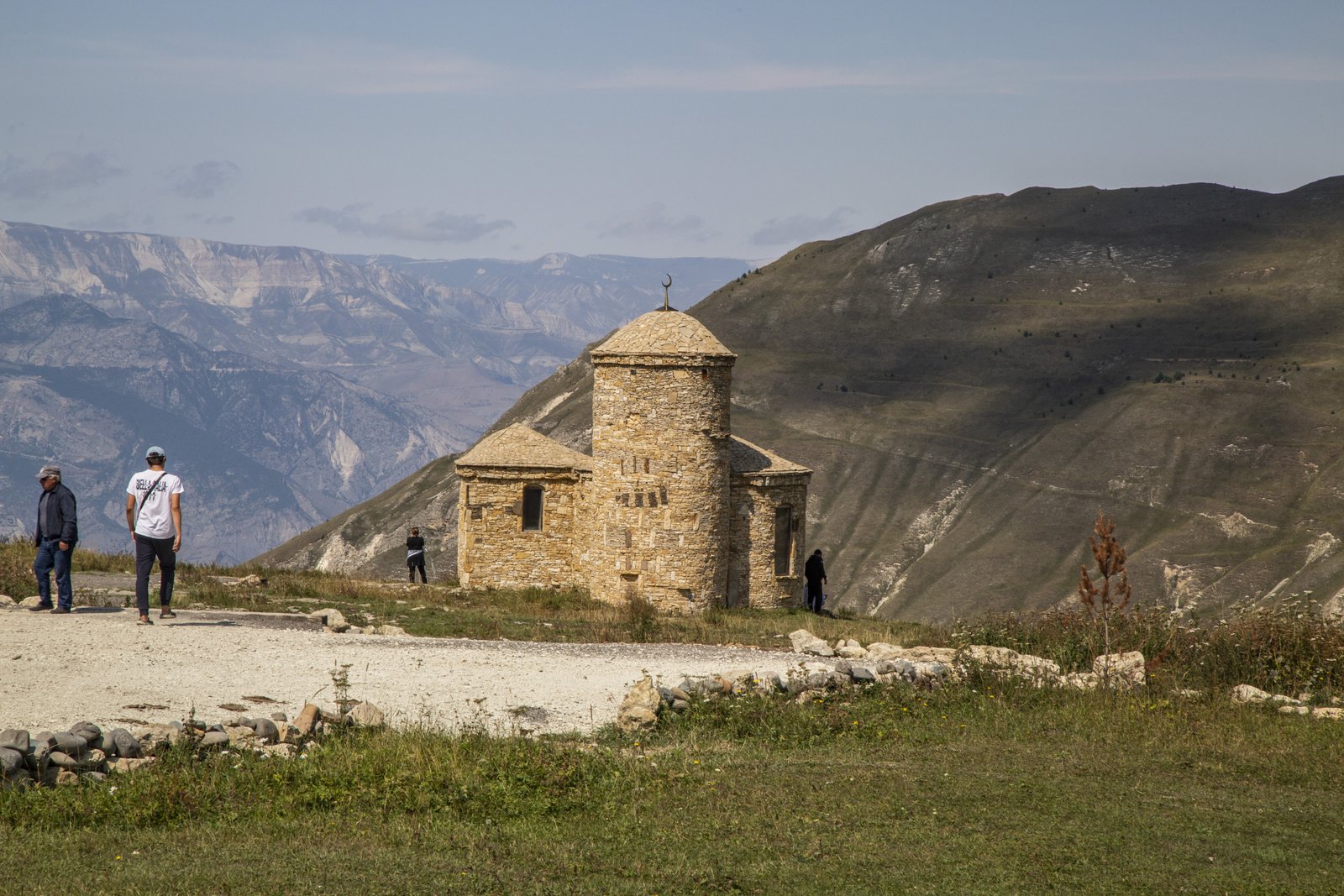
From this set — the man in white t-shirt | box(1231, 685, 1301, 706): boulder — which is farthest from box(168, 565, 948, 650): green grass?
box(1231, 685, 1301, 706): boulder

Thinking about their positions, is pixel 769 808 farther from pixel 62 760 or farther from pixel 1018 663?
pixel 1018 663

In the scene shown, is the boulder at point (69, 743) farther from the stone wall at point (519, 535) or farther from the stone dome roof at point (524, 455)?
the stone wall at point (519, 535)

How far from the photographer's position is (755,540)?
32062 millimetres

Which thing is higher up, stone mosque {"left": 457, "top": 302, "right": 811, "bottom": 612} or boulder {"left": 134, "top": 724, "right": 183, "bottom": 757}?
stone mosque {"left": 457, "top": 302, "right": 811, "bottom": 612}

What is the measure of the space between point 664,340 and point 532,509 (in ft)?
19.3

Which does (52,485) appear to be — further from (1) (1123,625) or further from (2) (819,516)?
(2) (819,516)

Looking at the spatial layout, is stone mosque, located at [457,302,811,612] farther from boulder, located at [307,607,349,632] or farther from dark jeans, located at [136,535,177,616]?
dark jeans, located at [136,535,177,616]

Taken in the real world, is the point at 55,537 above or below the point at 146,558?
above

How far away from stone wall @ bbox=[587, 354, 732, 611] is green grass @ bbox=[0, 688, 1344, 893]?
16185 mm

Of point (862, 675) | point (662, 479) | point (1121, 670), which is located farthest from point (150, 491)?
point (662, 479)

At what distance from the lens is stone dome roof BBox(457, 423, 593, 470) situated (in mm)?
32875

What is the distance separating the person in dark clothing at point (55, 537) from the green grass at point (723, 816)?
7.28 m

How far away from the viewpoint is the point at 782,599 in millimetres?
32812

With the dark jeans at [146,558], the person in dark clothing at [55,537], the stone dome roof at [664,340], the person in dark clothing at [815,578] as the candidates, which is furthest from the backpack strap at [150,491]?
the person in dark clothing at [815,578]
